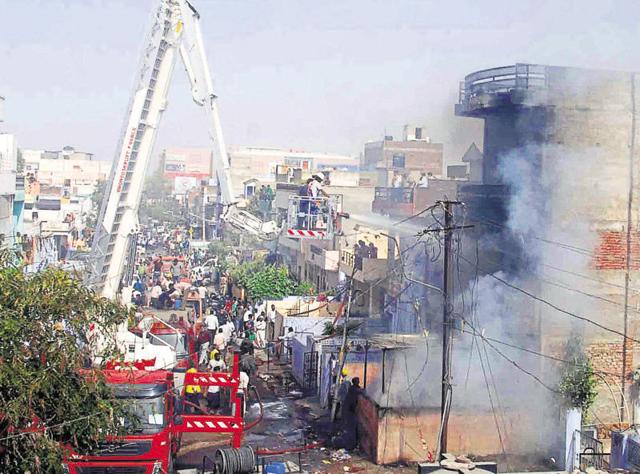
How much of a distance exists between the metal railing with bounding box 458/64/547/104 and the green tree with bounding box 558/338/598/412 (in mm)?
5593

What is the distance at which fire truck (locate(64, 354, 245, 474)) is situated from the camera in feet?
30.9

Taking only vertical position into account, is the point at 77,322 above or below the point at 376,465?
above

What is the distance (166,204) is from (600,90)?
6784 centimetres

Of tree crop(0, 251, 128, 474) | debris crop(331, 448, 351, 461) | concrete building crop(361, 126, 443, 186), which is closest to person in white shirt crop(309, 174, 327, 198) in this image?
debris crop(331, 448, 351, 461)

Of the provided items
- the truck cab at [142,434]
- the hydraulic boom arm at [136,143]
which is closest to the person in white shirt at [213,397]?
the hydraulic boom arm at [136,143]

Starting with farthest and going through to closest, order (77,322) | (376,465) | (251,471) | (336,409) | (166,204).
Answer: (166,204), (336,409), (376,465), (251,471), (77,322)

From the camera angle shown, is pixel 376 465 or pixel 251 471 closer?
pixel 251 471

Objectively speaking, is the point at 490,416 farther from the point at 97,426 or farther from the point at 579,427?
the point at 97,426

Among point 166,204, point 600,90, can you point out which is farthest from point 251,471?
point 166,204

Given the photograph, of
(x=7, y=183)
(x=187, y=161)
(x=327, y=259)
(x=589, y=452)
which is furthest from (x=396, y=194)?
(x=187, y=161)

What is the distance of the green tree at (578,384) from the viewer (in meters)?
14.6

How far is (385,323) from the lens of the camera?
70.3ft

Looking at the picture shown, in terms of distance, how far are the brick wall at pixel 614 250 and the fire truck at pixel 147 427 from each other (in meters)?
7.97

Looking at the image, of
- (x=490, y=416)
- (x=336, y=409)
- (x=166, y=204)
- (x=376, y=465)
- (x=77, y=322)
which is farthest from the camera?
(x=166, y=204)
